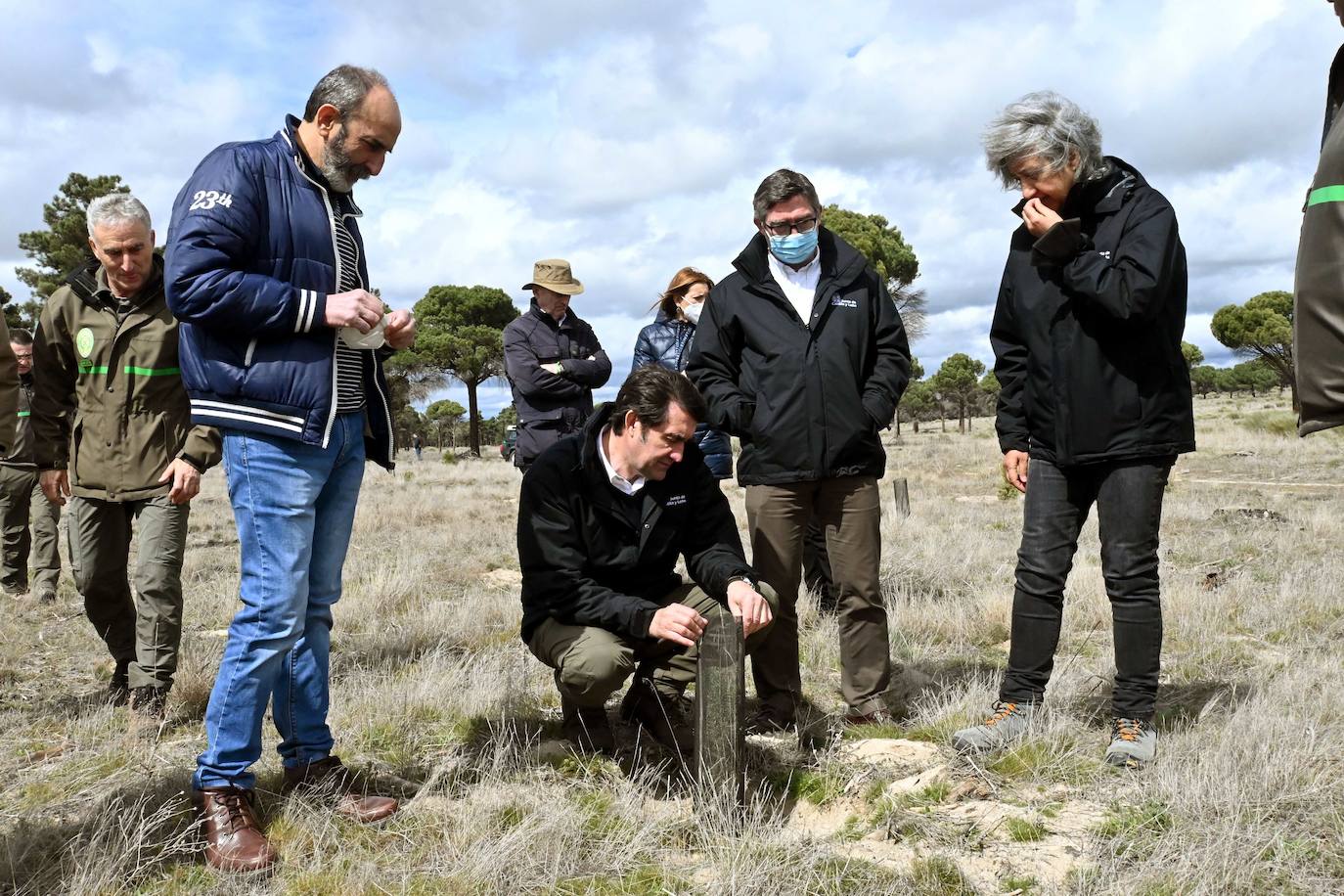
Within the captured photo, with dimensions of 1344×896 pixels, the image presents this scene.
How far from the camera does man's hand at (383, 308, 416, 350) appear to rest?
120 inches

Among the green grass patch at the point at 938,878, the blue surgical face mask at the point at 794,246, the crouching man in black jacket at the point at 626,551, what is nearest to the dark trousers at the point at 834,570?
the crouching man in black jacket at the point at 626,551

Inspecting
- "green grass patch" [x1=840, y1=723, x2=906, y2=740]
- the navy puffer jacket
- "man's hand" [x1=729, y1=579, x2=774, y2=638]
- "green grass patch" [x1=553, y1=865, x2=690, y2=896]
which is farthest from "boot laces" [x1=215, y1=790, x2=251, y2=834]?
"green grass patch" [x1=840, y1=723, x2=906, y2=740]

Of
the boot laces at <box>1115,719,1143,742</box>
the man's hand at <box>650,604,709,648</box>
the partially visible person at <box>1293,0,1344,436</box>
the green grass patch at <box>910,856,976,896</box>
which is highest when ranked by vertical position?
the partially visible person at <box>1293,0,1344,436</box>

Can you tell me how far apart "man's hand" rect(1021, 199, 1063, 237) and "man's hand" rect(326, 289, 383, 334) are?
2.21m

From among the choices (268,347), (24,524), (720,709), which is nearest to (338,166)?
(268,347)

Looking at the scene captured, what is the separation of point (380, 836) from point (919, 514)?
30.0ft

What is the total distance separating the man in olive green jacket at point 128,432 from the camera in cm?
428

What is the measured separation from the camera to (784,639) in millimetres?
4082

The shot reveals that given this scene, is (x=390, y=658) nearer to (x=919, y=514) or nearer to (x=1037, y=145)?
(x=1037, y=145)

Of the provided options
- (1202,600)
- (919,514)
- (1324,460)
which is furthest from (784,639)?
(1324,460)

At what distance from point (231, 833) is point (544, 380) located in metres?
3.54

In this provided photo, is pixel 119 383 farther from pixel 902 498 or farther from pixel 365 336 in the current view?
pixel 902 498

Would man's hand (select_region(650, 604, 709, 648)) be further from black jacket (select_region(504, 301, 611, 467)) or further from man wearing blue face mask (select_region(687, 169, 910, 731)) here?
black jacket (select_region(504, 301, 611, 467))

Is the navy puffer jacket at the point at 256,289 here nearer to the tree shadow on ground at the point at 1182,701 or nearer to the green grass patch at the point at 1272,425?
the tree shadow on ground at the point at 1182,701
